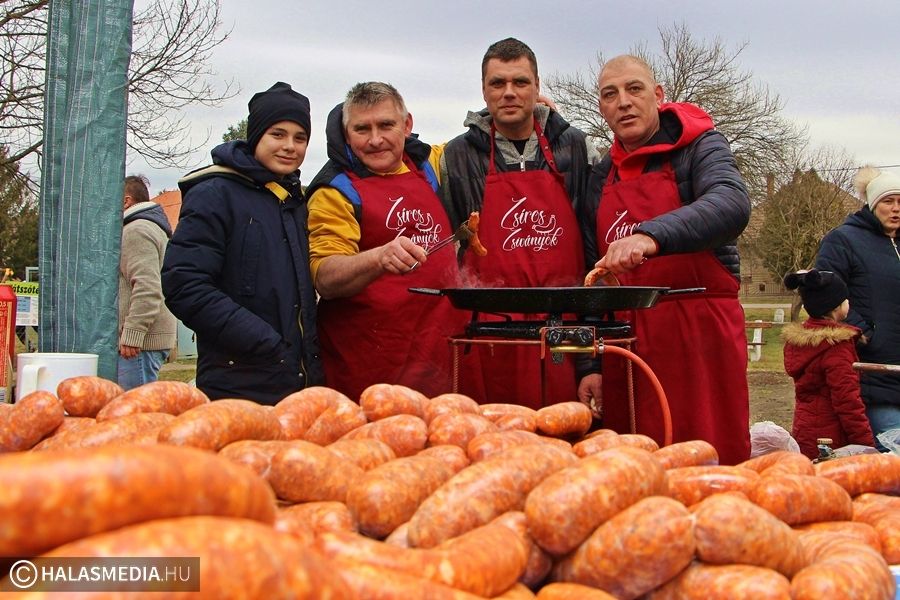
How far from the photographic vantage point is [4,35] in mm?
12383

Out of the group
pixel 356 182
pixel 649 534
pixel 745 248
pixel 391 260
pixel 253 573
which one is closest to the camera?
pixel 253 573

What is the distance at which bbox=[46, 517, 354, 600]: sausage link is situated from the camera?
101cm

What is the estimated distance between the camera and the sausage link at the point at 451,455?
1957mm

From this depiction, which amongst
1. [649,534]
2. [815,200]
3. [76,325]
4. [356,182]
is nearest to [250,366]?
[76,325]

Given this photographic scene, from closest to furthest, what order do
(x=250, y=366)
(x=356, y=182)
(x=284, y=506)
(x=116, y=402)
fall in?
(x=284, y=506) < (x=116, y=402) < (x=250, y=366) < (x=356, y=182)

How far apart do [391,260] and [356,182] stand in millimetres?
792

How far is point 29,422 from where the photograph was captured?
7.43ft

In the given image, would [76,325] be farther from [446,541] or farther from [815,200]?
[815,200]

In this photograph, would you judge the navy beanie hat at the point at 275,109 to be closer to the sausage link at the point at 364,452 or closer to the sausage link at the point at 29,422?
the sausage link at the point at 29,422

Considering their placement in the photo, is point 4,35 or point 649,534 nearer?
point 649,534

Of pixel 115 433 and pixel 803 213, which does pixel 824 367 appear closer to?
pixel 115 433

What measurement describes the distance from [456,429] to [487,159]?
2.63m

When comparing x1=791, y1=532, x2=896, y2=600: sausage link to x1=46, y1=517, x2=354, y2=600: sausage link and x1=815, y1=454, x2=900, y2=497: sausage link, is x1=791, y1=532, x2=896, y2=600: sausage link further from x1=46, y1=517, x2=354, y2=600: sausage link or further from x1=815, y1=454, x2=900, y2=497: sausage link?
x1=46, y1=517, x2=354, y2=600: sausage link

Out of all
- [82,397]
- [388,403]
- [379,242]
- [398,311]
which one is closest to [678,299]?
[398,311]
